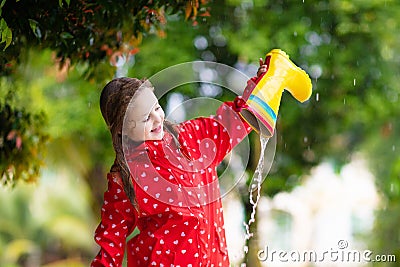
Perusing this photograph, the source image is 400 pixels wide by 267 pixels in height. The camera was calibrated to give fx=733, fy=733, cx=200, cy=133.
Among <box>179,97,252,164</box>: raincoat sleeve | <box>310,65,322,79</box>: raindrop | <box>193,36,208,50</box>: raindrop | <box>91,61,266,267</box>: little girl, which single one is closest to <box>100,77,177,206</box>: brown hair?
<box>91,61,266,267</box>: little girl

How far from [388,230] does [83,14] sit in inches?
219

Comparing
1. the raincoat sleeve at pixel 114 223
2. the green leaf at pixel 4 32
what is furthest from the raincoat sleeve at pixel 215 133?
the green leaf at pixel 4 32

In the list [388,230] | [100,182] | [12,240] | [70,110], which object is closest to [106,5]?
[70,110]

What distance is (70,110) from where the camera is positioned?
6.00m

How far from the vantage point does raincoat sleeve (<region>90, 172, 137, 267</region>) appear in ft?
7.98

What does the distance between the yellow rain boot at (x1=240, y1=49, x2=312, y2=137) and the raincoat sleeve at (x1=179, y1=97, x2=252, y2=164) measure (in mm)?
67

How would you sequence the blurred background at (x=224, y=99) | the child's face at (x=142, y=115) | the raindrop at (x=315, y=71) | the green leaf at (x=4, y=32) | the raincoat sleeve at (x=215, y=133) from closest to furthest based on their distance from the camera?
the green leaf at (x=4, y=32), the child's face at (x=142, y=115), the raincoat sleeve at (x=215, y=133), the blurred background at (x=224, y=99), the raindrop at (x=315, y=71)

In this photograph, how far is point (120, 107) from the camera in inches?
93.4

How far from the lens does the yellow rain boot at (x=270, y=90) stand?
2389mm

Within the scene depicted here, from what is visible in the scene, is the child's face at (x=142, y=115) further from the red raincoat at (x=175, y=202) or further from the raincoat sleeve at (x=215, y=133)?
the raincoat sleeve at (x=215, y=133)

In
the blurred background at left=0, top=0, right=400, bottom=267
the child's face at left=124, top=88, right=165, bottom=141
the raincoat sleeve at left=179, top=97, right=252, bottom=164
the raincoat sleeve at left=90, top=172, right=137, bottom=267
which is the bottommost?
the raincoat sleeve at left=90, top=172, right=137, bottom=267

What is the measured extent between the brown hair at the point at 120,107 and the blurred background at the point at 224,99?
1.07ft

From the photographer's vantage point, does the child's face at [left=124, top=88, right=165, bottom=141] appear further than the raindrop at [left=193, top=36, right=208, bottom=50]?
No

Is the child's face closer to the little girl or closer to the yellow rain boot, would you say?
the little girl
